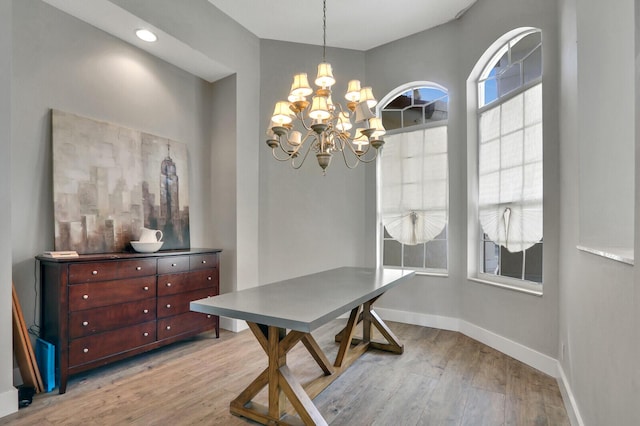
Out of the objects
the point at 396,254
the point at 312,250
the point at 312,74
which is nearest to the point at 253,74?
the point at 312,74

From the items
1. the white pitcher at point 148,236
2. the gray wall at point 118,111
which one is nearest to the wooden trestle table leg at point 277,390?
the gray wall at point 118,111

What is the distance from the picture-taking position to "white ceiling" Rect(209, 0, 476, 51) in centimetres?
354

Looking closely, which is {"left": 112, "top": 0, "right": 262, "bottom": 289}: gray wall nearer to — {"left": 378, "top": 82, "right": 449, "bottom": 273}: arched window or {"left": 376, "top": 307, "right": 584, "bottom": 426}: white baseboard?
{"left": 378, "top": 82, "right": 449, "bottom": 273}: arched window

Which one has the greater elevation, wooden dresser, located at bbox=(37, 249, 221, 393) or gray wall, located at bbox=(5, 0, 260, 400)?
gray wall, located at bbox=(5, 0, 260, 400)

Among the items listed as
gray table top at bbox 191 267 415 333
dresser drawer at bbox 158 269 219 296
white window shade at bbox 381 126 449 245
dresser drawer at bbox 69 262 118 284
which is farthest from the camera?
white window shade at bbox 381 126 449 245

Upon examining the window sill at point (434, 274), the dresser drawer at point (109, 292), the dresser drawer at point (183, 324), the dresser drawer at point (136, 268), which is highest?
the dresser drawer at point (136, 268)

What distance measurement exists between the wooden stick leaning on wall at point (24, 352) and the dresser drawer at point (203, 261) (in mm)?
1306

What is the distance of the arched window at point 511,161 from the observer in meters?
3.01

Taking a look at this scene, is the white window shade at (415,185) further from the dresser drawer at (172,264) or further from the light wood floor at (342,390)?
the dresser drawer at (172,264)

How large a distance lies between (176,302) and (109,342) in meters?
0.64

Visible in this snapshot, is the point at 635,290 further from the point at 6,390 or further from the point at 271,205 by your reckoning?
the point at 271,205

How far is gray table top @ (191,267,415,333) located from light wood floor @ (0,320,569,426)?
0.73 meters

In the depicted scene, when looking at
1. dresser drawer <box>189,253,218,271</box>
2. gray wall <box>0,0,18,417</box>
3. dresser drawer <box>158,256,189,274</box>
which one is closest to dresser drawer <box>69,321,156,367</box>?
gray wall <box>0,0,18,417</box>

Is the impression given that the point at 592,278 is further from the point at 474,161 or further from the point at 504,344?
the point at 474,161
